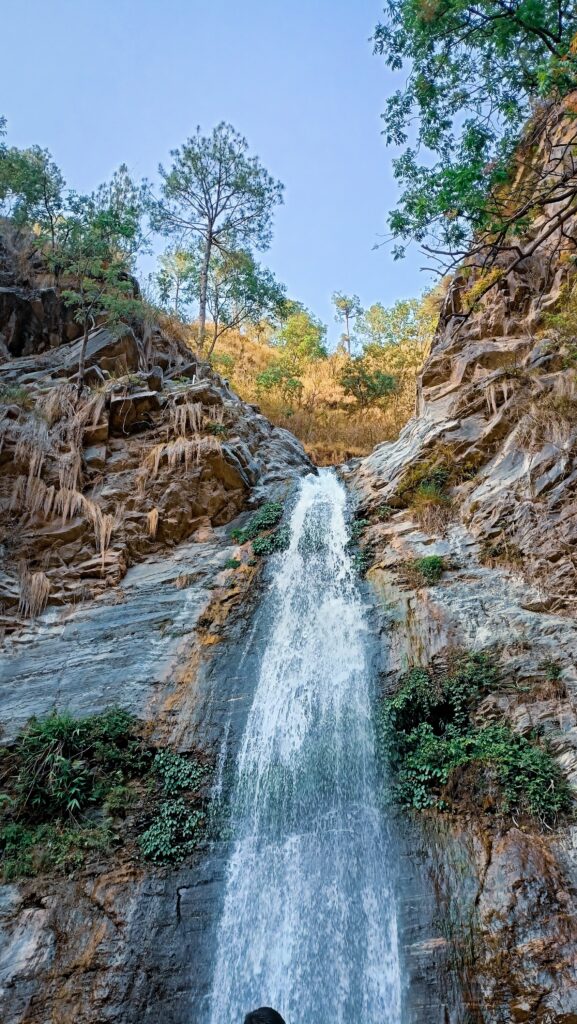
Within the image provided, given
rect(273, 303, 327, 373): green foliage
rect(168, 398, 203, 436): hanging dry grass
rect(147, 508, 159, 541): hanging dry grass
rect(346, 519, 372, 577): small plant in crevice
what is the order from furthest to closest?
rect(273, 303, 327, 373): green foliage < rect(168, 398, 203, 436): hanging dry grass < rect(147, 508, 159, 541): hanging dry grass < rect(346, 519, 372, 577): small plant in crevice

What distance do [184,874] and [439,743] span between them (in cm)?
368

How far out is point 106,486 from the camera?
45.5ft

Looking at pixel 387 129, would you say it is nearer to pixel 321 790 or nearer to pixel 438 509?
pixel 438 509

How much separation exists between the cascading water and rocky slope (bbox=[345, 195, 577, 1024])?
0.50 metres

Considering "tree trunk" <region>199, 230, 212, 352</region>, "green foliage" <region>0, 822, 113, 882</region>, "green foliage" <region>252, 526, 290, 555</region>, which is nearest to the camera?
"green foliage" <region>0, 822, 113, 882</region>

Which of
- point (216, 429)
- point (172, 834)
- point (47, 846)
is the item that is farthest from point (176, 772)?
point (216, 429)

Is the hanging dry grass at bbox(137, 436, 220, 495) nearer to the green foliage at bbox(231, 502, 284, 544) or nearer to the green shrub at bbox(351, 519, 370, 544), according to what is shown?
the green foliage at bbox(231, 502, 284, 544)

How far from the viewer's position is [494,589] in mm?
9398

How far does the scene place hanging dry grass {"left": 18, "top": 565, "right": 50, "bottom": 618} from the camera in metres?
11.5

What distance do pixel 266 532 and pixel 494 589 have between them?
545 centimetres

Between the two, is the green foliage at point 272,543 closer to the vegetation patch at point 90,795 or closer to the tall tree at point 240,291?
the vegetation patch at point 90,795

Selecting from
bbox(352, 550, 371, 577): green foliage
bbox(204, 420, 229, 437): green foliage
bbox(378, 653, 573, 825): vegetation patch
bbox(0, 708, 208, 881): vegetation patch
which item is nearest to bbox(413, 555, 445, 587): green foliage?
bbox(352, 550, 371, 577): green foliage

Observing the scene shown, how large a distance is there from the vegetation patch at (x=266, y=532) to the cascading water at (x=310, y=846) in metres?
1.88

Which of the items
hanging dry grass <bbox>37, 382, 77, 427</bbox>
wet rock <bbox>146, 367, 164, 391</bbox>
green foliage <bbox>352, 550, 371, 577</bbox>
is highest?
wet rock <bbox>146, 367, 164, 391</bbox>
